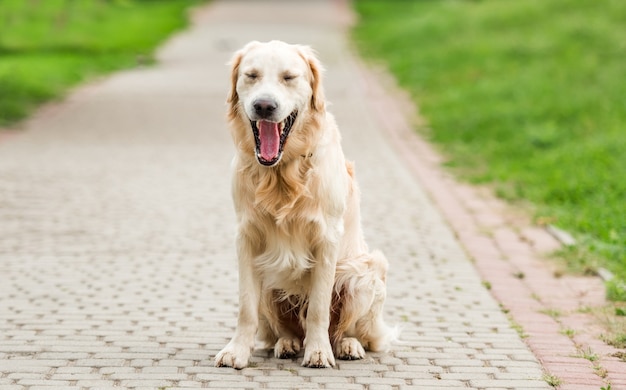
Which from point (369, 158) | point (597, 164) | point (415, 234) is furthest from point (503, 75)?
point (415, 234)

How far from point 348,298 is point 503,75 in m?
14.0

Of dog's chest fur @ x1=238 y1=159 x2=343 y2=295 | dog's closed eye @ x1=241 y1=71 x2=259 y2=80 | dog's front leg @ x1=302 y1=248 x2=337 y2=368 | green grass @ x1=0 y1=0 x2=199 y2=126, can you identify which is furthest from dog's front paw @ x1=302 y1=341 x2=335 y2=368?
green grass @ x1=0 y1=0 x2=199 y2=126

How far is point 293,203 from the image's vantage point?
5551mm

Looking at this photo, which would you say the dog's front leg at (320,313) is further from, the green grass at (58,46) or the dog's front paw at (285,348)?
the green grass at (58,46)

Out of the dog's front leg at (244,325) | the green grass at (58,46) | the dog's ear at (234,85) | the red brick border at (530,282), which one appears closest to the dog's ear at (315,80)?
the dog's ear at (234,85)

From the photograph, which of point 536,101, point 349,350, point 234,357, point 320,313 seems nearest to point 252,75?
point 320,313

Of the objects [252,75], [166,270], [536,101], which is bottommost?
[536,101]

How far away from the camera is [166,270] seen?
831 cm

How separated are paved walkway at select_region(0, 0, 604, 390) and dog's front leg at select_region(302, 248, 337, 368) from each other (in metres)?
0.10

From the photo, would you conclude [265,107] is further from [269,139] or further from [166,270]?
[166,270]

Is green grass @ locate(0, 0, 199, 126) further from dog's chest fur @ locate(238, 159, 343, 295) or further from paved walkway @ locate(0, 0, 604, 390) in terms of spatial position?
dog's chest fur @ locate(238, 159, 343, 295)

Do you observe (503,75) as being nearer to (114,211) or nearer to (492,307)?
(114,211)

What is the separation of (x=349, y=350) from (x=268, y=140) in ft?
4.53

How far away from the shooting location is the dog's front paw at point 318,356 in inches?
226
